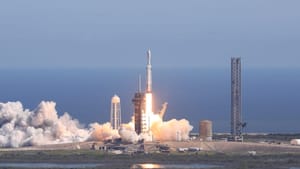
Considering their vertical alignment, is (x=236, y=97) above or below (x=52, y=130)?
above

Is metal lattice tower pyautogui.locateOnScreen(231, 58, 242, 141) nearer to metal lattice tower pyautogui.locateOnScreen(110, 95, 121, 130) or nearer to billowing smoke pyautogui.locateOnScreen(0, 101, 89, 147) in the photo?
metal lattice tower pyautogui.locateOnScreen(110, 95, 121, 130)

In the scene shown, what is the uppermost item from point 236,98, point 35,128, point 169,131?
point 236,98

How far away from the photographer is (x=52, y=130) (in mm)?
96875

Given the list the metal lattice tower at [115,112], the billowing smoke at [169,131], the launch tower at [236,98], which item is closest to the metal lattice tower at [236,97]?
the launch tower at [236,98]

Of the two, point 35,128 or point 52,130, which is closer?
point 35,128

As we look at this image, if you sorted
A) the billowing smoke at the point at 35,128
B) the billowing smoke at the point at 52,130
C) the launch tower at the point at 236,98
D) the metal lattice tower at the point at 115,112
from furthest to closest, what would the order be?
the launch tower at the point at 236,98
the metal lattice tower at the point at 115,112
the billowing smoke at the point at 35,128
the billowing smoke at the point at 52,130

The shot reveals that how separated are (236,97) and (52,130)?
1251cm

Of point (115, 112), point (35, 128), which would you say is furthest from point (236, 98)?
point (35, 128)

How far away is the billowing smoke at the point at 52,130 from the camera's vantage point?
94625 mm

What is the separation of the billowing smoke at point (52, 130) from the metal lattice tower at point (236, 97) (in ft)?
10.3

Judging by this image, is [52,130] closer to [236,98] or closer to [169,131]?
[169,131]

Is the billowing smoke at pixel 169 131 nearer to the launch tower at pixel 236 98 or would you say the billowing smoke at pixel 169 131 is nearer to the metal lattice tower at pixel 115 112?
the metal lattice tower at pixel 115 112

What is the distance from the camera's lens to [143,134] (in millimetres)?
93750

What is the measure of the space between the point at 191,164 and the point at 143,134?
33.0ft
